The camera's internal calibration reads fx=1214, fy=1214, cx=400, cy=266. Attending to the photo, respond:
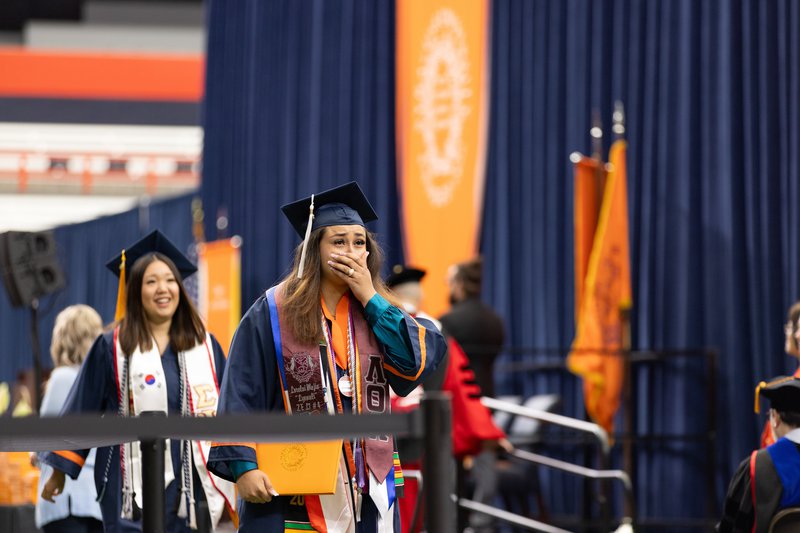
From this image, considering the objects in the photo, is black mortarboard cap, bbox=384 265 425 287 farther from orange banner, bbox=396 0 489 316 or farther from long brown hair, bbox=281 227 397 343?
orange banner, bbox=396 0 489 316

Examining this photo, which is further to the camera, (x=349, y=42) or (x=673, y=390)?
(x=349, y=42)

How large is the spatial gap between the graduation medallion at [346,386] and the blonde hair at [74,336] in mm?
2333

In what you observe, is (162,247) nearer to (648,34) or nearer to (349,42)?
(648,34)

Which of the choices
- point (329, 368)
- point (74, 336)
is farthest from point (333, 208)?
point (74, 336)

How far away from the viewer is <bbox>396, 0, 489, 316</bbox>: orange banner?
8.40 m

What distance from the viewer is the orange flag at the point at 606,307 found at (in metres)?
6.68

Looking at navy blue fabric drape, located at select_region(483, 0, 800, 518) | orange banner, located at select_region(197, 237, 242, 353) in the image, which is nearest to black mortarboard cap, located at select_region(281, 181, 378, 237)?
navy blue fabric drape, located at select_region(483, 0, 800, 518)

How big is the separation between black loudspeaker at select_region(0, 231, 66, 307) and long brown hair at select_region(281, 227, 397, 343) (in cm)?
461

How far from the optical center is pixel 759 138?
700cm

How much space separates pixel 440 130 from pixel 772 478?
550 cm

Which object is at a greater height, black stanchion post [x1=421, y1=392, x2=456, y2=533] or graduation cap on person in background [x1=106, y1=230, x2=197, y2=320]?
graduation cap on person in background [x1=106, y1=230, x2=197, y2=320]

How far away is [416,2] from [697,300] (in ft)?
10.7

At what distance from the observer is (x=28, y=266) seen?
7297mm

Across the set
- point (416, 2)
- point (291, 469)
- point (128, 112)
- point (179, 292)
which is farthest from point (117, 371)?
point (128, 112)
